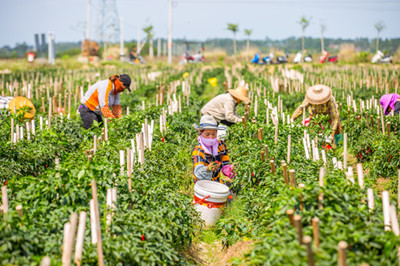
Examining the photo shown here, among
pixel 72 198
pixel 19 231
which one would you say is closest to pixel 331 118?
pixel 72 198

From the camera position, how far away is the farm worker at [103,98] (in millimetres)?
6355

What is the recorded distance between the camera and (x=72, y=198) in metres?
3.20

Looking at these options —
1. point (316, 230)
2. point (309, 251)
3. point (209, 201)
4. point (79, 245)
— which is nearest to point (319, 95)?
point (209, 201)

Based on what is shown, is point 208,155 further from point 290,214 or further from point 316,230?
point 316,230

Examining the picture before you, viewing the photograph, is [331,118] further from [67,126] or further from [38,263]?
[38,263]

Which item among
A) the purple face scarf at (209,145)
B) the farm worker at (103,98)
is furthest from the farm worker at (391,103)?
the farm worker at (103,98)

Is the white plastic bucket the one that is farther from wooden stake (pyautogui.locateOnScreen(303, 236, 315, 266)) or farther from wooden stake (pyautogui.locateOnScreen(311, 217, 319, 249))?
wooden stake (pyautogui.locateOnScreen(303, 236, 315, 266))

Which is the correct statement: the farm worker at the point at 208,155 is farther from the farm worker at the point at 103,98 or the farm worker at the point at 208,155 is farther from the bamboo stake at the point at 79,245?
the bamboo stake at the point at 79,245

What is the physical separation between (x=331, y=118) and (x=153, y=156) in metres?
3.59

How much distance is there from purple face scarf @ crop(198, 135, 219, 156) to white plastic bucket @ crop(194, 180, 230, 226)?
0.52 m

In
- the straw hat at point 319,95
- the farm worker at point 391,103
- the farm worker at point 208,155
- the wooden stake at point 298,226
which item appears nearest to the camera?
the wooden stake at point 298,226

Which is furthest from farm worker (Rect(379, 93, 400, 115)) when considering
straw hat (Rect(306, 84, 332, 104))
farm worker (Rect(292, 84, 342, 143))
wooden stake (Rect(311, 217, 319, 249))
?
wooden stake (Rect(311, 217, 319, 249))

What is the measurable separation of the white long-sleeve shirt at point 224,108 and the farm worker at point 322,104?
104cm

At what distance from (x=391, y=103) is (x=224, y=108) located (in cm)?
316
